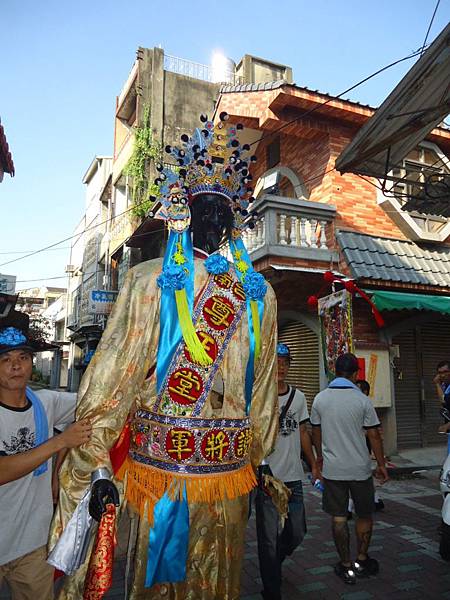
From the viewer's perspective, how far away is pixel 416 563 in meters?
4.18

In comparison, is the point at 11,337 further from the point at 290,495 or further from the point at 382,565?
the point at 382,565

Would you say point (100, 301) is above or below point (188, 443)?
above

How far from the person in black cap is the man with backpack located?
130cm

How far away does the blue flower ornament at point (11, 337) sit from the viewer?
8.24ft

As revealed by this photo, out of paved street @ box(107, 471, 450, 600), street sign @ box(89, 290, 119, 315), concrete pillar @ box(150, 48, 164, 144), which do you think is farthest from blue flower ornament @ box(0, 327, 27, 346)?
concrete pillar @ box(150, 48, 164, 144)

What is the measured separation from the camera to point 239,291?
2.55m

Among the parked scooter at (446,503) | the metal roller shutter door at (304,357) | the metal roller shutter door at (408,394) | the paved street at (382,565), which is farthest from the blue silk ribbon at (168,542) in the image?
the metal roller shutter door at (408,394)

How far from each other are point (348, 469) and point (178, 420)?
7.49ft

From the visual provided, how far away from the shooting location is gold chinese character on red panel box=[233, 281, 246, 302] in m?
2.52

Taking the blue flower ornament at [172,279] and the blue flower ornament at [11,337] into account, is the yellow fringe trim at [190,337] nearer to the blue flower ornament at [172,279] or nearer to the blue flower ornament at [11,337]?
the blue flower ornament at [172,279]

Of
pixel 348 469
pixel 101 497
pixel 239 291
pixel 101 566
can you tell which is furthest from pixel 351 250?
pixel 101 566

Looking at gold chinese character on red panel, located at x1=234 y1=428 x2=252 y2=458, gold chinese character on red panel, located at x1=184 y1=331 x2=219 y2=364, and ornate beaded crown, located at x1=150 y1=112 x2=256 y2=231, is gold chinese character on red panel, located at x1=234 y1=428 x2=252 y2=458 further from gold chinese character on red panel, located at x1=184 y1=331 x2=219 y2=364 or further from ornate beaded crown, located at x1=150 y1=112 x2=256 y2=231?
ornate beaded crown, located at x1=150 y1=112 x2=256 y2=231

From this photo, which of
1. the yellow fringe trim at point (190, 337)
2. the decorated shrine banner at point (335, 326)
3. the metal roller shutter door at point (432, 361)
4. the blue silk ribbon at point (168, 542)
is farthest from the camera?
the metal roller shutter door at point (432, 361)

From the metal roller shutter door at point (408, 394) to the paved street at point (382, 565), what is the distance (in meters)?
3.70
